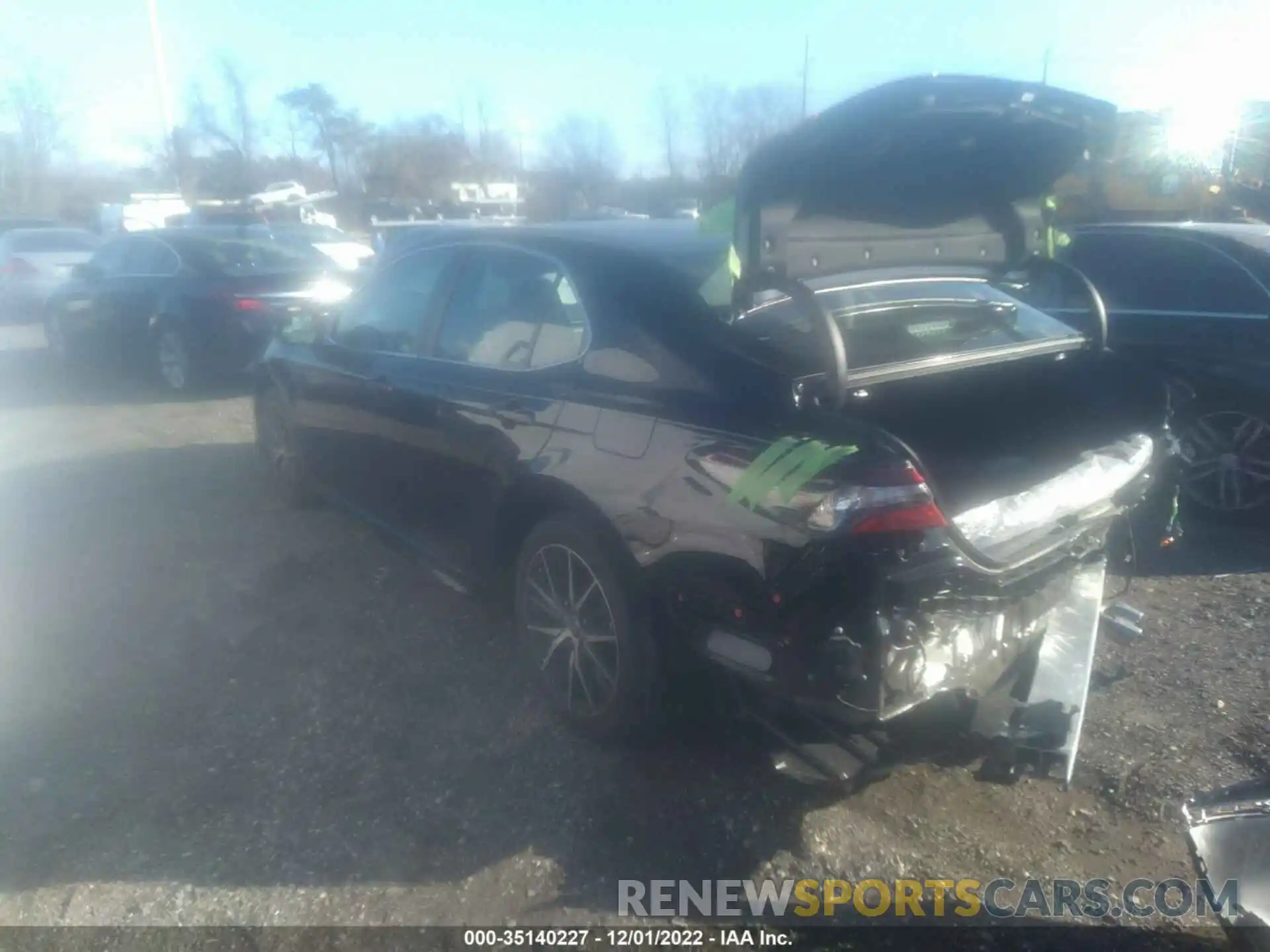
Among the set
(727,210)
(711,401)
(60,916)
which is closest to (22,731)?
(60,916)

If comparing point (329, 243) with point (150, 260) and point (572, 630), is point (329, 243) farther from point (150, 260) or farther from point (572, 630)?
point (572, 630)

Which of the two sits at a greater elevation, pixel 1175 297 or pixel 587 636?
pixel 1175 297

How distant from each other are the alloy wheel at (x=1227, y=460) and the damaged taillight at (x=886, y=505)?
3.42m

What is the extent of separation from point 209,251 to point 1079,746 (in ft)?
29.5

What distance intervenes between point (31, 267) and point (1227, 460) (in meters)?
17.2

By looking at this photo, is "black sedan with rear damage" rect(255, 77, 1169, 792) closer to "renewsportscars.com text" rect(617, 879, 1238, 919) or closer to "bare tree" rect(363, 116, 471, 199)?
"renewsportscars.com text" rect(617, 879, 1238, 919)

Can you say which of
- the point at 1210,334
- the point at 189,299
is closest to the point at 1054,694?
the point at 1210,334

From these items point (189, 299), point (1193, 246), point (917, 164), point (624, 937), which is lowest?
point (624, 937)

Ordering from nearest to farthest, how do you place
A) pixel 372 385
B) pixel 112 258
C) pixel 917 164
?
pixel 917 164 → pixel 372 385 → pixel 112 258

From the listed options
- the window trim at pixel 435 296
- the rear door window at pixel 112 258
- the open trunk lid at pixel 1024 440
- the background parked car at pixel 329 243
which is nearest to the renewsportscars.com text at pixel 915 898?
the open trunk lid at pixel 1024 440

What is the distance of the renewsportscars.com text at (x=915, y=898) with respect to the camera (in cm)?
273

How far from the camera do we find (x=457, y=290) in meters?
4.09

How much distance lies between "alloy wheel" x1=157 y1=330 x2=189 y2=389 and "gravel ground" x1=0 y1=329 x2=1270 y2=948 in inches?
186

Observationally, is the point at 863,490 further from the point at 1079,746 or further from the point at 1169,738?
the point at 1169,738
